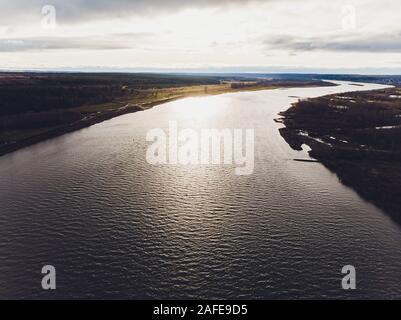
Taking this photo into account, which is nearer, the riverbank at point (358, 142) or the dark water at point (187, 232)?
the dark water at point (187, 232)

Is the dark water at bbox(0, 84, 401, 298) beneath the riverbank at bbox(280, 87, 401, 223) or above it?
beneath

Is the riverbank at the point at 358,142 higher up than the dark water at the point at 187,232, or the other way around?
the riverbank at the point at 358,142

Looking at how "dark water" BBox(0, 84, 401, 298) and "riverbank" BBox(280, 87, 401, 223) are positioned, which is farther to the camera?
"riverbank" BBox(280, 87, 401, 223)
